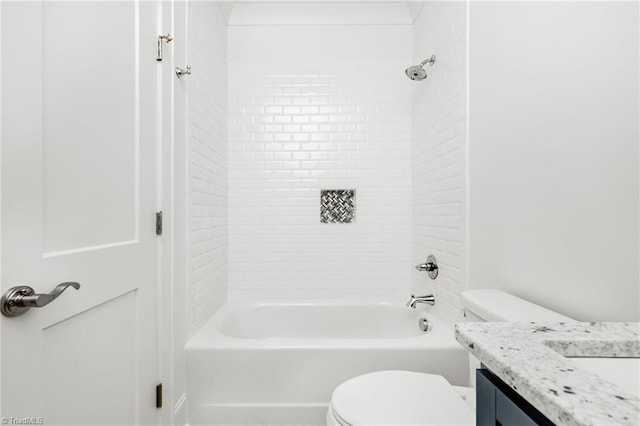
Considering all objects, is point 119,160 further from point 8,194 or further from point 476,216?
point 476,216

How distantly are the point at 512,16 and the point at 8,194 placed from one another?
1.68 meters

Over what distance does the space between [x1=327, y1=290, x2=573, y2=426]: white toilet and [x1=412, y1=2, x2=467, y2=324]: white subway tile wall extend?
0.54 metres

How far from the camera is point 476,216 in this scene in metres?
1.57

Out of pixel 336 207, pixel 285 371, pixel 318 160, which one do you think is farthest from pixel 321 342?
pixel 318 160

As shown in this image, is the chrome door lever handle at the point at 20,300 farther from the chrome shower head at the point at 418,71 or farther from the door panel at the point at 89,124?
the chrome shower head at the point at 418,71

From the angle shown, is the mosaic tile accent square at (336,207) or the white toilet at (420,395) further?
the mosaic tile accent square at (336,207)

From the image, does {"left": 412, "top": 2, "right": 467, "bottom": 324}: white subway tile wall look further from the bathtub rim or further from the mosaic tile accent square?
the mosaic tile accent square

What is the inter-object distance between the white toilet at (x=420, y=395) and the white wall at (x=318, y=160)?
1221 mm

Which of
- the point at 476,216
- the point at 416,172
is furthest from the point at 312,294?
the point at 476,216

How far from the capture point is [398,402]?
3.61 ft

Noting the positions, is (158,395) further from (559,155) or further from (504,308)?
(559,155)

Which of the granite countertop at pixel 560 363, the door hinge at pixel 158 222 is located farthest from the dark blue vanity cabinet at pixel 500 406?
the door hinge at pixel 158 222

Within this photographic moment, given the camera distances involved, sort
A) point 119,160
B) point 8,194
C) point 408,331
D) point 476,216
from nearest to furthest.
→ point 8,194 < point 119,160 < point 476,216 < point 408,331

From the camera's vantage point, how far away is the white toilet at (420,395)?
1.01 meters
